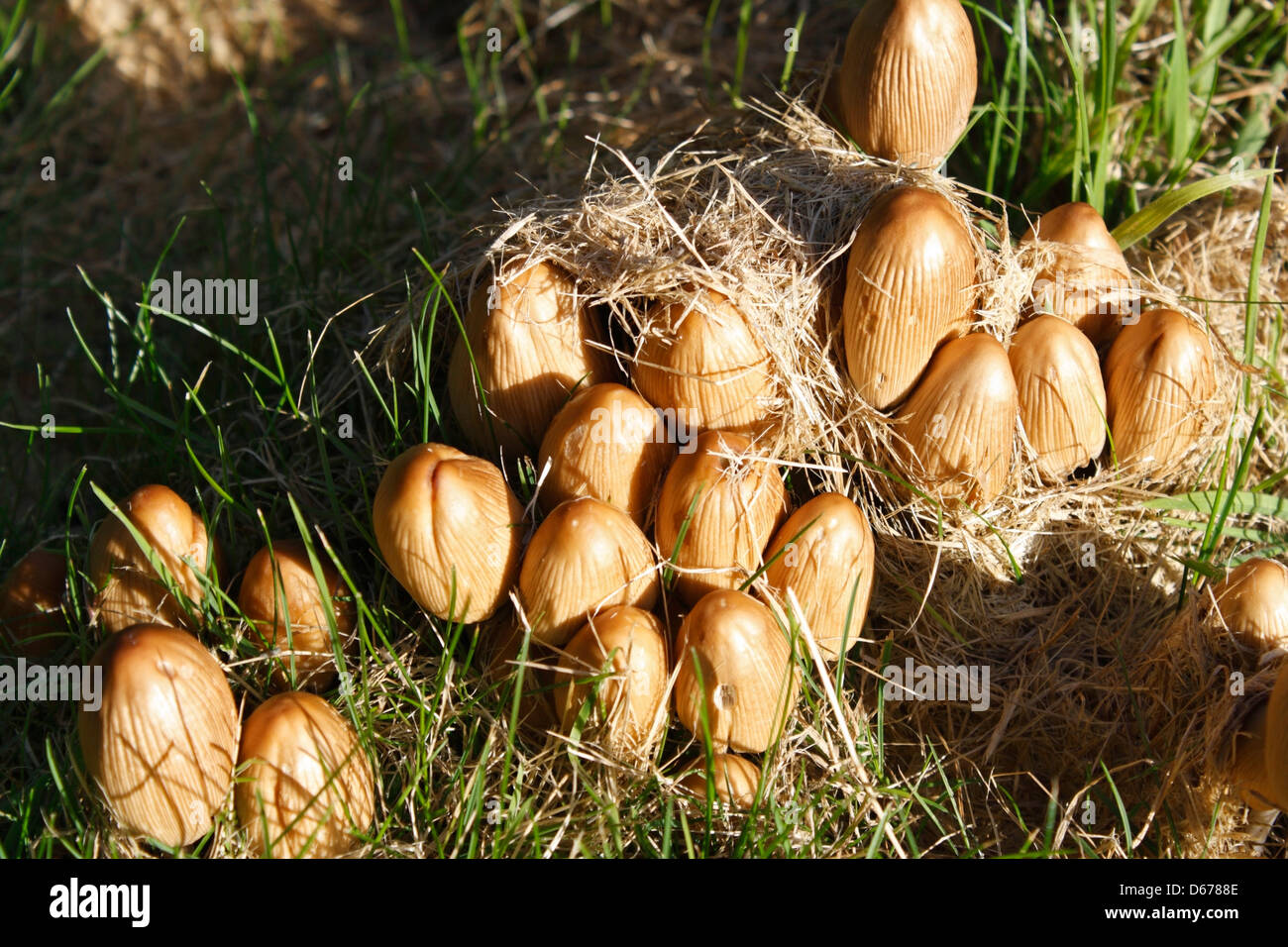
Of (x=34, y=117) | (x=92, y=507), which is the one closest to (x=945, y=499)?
(x=92, y=507)

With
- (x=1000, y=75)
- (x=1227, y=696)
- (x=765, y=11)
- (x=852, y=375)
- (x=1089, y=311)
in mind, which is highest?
(x=765, y=11)

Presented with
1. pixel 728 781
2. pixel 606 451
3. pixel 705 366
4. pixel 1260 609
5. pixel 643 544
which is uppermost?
pixel 705 366

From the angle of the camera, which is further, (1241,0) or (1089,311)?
(1241,0)

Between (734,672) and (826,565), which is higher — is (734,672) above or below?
below

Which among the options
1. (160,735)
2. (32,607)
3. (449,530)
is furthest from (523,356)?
(32,607)

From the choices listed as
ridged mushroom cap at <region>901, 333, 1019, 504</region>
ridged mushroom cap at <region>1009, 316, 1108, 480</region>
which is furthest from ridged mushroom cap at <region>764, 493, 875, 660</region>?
ridged mushroom cap at <region>1009, 316, 1108, 480</region>

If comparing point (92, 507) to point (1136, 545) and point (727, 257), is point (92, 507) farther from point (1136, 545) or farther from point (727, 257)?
point (1136, 545)

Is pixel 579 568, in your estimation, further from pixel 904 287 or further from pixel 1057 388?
pixel 1057 388
